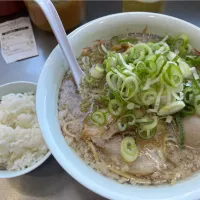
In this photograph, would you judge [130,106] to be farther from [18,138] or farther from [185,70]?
[18,138]

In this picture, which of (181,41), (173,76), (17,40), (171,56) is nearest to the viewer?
(173,76)

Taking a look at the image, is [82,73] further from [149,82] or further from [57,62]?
[149,82]

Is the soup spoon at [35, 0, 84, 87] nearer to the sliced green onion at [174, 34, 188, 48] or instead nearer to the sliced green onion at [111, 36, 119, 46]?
the sliced green onion at [111, 36, 119, 46]

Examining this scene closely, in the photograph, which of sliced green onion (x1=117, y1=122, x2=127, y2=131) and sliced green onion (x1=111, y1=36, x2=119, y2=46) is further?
sliced green onion (x1=111, y1=36, x2=119, y2=46)

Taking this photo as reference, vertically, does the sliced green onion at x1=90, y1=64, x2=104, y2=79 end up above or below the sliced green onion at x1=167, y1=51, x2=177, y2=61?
below

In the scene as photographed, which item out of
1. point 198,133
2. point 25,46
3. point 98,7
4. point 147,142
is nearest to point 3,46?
point 25,46

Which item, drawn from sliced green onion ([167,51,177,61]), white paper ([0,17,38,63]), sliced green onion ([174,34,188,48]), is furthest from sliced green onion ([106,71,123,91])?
white paper ([0,17,38,63])

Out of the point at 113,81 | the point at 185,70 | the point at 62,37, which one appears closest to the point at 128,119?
the point at 113,81
